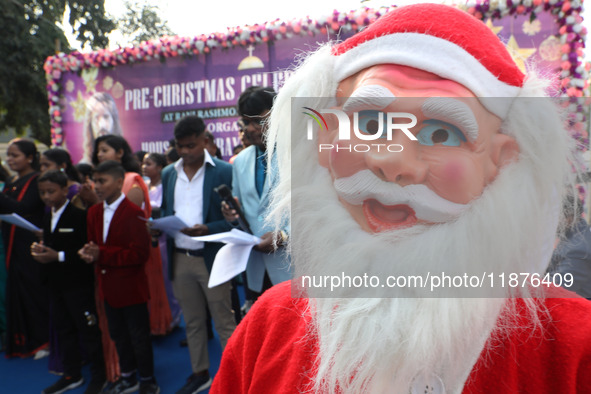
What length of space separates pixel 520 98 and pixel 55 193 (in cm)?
320

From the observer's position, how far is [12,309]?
12.5 feet

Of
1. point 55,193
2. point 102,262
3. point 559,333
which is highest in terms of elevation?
point 55,193

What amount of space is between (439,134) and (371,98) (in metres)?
0.14

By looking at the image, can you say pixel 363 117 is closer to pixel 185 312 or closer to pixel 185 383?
pixel 185 312

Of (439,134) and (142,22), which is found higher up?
(142,22)

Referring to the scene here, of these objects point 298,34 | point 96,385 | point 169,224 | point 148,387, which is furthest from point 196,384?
point 298,34

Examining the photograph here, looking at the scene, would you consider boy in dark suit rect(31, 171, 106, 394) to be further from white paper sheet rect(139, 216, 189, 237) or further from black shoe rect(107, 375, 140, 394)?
white paper sheet rect(139, 216, 189, 237)

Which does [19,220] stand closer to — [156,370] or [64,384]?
[64,384]

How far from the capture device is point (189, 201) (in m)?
2.99

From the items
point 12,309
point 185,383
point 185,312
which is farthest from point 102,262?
point 12,309

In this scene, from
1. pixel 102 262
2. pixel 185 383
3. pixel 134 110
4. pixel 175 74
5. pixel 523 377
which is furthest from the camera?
pixel 134 110

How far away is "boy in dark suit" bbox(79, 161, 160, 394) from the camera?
2.86m

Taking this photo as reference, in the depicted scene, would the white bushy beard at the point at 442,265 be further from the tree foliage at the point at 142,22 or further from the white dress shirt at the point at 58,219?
the tree foliage at the point at 142,22

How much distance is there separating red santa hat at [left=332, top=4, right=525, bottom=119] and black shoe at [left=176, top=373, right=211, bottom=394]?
270 centimetres
